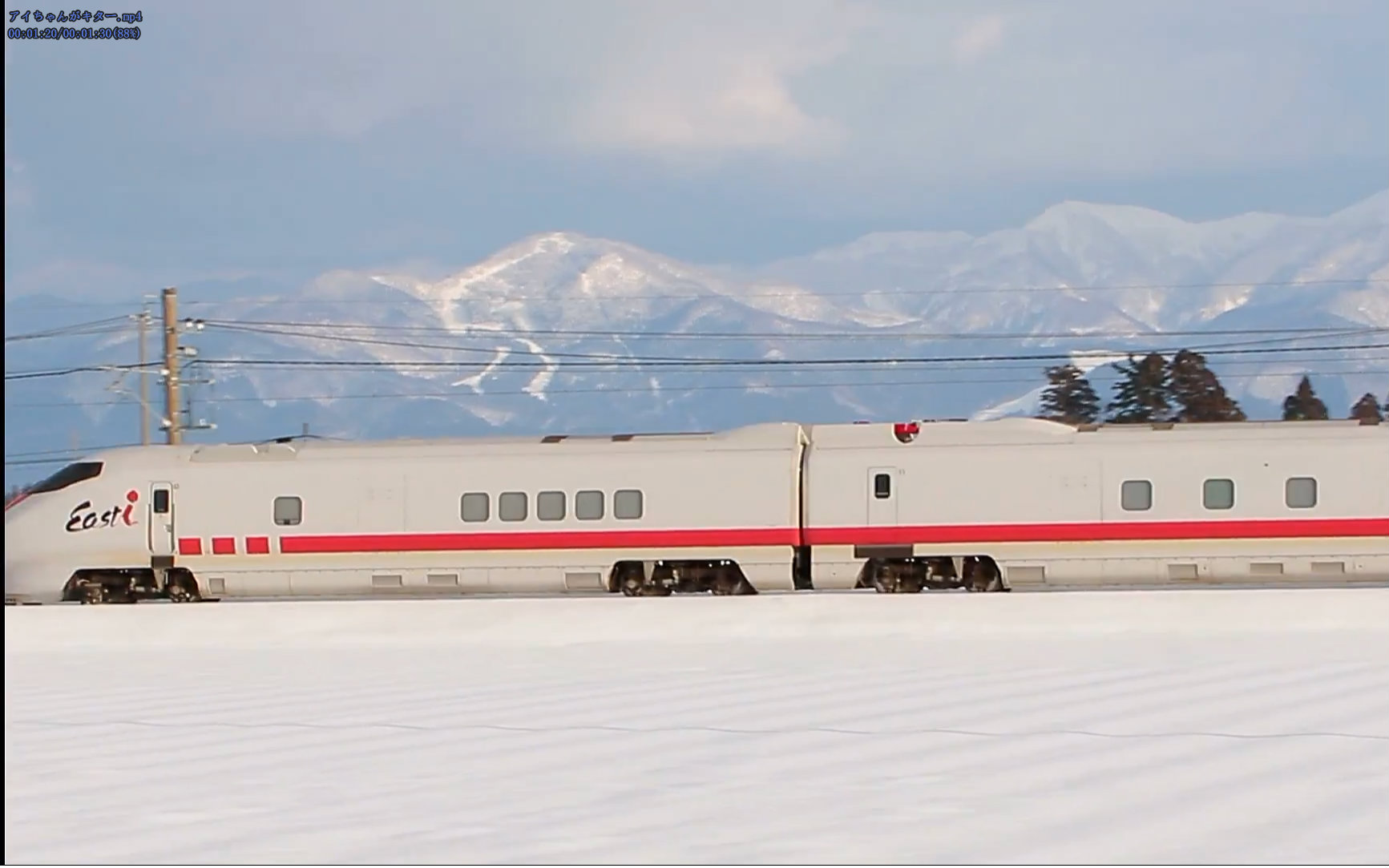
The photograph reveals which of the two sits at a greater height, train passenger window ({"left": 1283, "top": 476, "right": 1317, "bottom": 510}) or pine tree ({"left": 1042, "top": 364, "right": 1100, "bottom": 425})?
pine tree ({"left": 1042, "top": 364, "right": 1100, "bottom": 425})

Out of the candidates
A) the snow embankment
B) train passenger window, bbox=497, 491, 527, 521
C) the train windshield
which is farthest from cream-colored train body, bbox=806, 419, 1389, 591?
the train windshield

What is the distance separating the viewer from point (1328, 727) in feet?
38.6

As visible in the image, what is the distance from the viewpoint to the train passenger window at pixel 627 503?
30.6 m

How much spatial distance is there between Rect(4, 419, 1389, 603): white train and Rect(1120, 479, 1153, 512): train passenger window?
35mm

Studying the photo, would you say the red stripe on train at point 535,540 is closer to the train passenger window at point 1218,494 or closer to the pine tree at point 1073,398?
the train passenger window at point 1218,494

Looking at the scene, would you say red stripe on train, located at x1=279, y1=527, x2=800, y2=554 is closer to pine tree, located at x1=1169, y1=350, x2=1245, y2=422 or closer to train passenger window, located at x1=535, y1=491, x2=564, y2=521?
train passenger window, located at x1=535, y1=491, x2=564, y2=521

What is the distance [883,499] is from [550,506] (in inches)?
213

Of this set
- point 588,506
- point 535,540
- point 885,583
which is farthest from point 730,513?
point 535,540

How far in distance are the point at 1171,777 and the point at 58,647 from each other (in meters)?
18.7

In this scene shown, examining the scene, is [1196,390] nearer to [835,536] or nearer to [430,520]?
[835,536]

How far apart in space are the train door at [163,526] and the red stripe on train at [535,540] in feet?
6.68

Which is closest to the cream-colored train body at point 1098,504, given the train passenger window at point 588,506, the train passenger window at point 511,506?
the train passenger window at point 588,506

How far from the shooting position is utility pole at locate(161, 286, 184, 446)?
50.6 meters

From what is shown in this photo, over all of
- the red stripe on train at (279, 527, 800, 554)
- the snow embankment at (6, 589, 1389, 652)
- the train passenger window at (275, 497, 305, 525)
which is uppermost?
the train passenger window at (275, 497, 305, 525)
